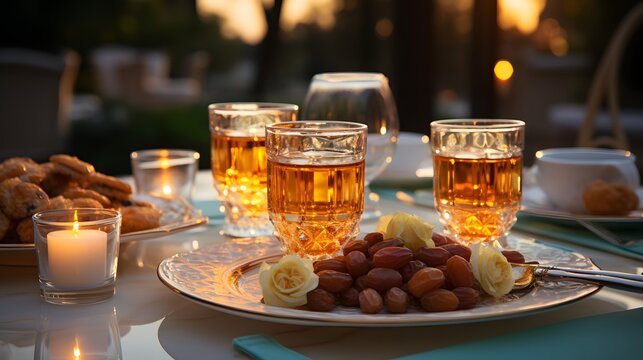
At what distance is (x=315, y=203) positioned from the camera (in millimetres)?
1062

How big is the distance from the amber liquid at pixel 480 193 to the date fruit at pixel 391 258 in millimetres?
321

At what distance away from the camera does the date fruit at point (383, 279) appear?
2.86 feet

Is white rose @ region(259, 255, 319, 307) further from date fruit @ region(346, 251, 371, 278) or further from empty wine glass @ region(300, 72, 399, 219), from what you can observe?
empty wine glass @ region(300, 72, 399, 219)

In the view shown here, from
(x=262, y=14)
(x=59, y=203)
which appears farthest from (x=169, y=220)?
(x=262, y=14)

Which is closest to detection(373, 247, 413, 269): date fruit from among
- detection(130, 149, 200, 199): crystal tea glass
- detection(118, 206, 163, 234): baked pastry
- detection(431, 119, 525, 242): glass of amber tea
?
detection(431, 119, 525, 242): glass of amber tea

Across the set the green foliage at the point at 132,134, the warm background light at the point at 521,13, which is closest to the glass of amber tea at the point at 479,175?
the green foliage at the point at 132,134

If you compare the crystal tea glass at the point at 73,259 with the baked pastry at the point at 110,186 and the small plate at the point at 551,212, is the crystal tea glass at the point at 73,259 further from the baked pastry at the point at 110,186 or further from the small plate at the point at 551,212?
the small plate at the point at 551,212

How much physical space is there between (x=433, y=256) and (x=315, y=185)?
0.68ft

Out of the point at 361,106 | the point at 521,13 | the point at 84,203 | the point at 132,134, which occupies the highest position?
the point at 521,13

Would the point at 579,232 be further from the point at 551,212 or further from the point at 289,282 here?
the point at 289,282

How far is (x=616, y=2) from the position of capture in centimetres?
723

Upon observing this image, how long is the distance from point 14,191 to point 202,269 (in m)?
0.30

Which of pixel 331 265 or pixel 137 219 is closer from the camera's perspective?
pixel 331 265

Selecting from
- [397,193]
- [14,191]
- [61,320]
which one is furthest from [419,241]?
[397,193]
